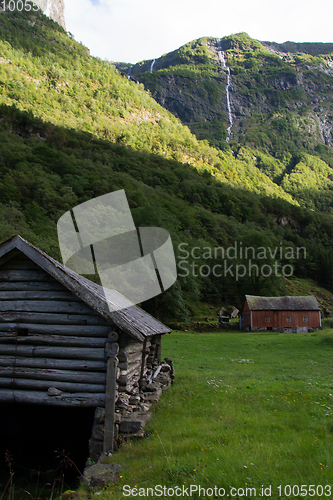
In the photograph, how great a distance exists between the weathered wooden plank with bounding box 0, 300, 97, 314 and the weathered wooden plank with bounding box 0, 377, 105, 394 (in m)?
1.96

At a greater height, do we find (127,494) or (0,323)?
(0,323)

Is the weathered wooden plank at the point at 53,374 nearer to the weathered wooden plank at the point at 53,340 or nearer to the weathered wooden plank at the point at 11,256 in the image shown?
the weathered wooden plank at the point at 53,340

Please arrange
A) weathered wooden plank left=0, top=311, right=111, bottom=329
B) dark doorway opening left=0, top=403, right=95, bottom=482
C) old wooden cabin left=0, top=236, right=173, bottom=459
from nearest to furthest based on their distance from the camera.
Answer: old wooden cabin left=0, top=236, right=173, bottom=459 < weathered wooden plank left=0, top=311, right=111, bottom=329 < dark doorway opening left=0, top=403, right=95, bottom=482

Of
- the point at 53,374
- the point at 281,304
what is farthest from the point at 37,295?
the point at 281,304

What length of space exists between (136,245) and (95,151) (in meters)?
75.9

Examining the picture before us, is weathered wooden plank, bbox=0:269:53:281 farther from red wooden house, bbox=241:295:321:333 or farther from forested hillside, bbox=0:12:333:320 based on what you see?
red wooden house, bbox=241:295:321:333

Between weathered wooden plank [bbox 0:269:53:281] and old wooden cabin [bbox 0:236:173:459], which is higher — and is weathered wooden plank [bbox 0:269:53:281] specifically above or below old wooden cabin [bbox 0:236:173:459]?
above

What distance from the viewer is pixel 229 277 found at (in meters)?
82.7

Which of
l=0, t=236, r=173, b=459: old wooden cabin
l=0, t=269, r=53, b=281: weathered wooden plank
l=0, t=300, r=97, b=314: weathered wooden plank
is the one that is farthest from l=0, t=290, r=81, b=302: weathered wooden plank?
l=0, t=269, r=53, b=281: weathered wooden plank

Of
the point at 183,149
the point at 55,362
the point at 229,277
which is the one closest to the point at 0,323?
the point at 55,362

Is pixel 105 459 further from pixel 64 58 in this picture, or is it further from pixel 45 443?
pixel 64 58

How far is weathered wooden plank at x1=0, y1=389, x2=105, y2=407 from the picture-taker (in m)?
8.50

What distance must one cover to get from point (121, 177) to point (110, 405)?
9376cm

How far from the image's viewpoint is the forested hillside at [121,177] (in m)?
61.8
